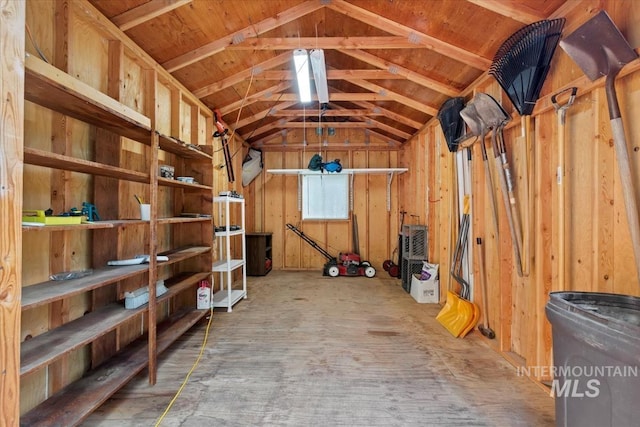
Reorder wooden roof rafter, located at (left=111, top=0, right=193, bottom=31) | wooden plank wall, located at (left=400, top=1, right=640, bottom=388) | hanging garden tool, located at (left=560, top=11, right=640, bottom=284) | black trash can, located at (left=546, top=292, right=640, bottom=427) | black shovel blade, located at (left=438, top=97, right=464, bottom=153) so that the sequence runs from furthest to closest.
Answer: black shovel blade, located at (left=438, top=97, right=464, bottom=153)
wooden roof rafter, located at (left=111, top=0, right=193, bottom=31)
wooden plank wall, located at (left=400, top=1, right=640, bottom=388)
hanging garden tool, located at (left=560, top=11, right=640, bottom=284)
black trash can, located at (left=546, top=292, right=640, bottom=427)

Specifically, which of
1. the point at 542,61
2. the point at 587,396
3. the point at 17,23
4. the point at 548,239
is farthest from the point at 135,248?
the point at 542,61

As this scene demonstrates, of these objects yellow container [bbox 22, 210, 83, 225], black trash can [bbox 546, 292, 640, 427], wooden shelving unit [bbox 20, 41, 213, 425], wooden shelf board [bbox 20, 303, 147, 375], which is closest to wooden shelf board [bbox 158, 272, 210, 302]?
wooden shelving unit [bbox 20, 41, 213, 425]

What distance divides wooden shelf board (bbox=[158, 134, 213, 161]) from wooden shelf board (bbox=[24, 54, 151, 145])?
0.50ft

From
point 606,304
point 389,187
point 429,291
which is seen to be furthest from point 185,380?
point 389,187

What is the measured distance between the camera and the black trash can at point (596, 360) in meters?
0.96

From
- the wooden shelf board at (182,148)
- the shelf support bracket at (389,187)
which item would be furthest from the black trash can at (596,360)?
the shelf support bracket at (389,187)

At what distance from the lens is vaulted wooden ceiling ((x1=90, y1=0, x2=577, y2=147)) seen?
2152mm

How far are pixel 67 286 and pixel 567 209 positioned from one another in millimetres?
3105

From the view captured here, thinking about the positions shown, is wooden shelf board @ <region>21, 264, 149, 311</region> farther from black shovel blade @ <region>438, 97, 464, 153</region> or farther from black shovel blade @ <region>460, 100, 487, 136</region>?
black shovel blade @ <region>438, 97, 464, 153</region>

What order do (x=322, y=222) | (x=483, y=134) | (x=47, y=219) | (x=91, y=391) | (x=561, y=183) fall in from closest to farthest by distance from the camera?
(x=47, y=219) → (x=91, y=391) → (x=561, y=183) → (x=483, y=134) → (x=322, y=222)

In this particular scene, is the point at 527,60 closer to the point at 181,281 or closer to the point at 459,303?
the point at 459,303

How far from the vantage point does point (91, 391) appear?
1.63 meters

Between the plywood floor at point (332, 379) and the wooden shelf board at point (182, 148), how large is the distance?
1.88 metres

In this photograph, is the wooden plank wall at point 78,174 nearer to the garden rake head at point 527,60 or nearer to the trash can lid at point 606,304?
the trash can lid at point 606,304
